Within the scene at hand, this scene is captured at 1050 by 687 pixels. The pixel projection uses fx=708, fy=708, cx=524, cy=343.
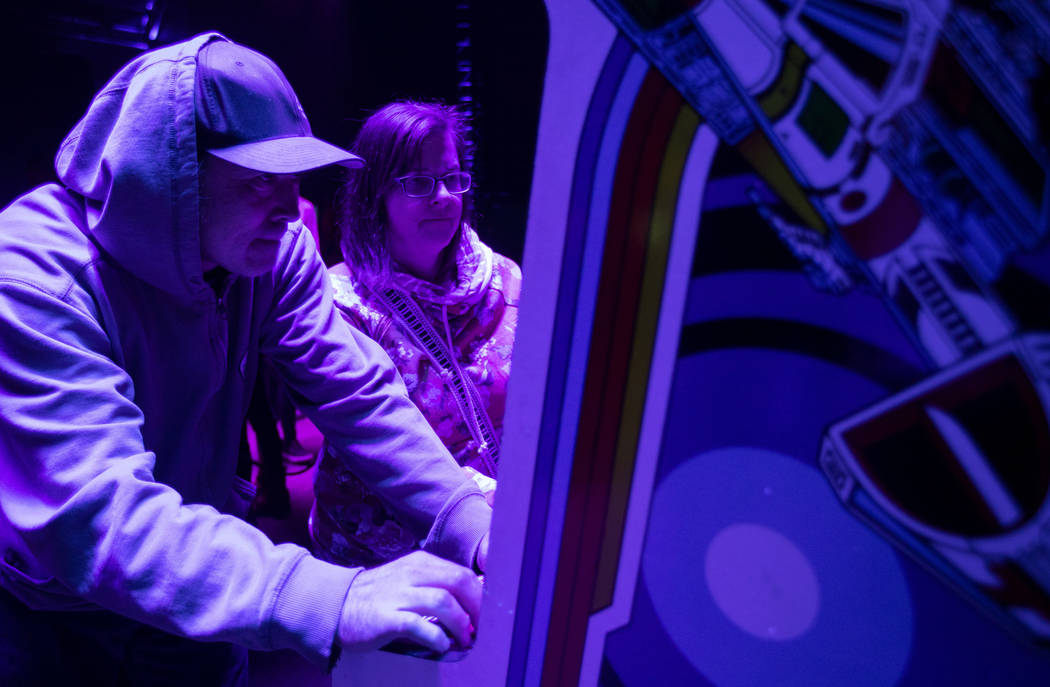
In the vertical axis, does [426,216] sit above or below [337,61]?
below

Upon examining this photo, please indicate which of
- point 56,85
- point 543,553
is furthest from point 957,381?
point 56,85

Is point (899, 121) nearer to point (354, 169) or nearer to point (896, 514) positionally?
point (896, 514)

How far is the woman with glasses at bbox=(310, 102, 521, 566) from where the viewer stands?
3.93 ft

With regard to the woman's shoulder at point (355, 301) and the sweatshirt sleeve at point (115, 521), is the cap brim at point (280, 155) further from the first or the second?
the woman's shoulder at point (355, 301)

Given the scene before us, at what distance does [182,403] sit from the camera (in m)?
0.95

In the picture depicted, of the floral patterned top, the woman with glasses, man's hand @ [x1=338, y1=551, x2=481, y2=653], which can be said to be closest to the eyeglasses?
the woman with glasses

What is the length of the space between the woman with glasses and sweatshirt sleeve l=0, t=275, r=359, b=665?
0.51 meters

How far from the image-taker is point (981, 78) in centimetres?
33

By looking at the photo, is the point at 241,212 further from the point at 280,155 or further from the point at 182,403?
the point at 182,403

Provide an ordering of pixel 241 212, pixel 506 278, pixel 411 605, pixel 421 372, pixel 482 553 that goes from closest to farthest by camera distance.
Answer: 1. pixel 411 605
2. pixel 482 553
3. pixel 241 212
4. pixel 421 372
5. pixel 506 278

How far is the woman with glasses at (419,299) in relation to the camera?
120 centimetres

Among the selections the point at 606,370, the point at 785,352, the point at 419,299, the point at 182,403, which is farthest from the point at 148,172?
the point at 785,352

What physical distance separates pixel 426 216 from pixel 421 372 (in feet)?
0.96

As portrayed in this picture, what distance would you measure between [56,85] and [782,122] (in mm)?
2522
